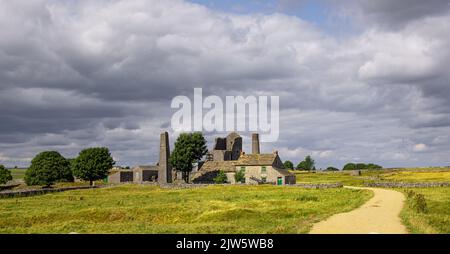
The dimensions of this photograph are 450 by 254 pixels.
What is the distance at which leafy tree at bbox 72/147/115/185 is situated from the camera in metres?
104

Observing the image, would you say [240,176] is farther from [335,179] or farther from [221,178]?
[335,179]

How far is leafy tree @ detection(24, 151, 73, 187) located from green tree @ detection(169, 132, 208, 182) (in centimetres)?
2506

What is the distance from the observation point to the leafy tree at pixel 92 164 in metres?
104

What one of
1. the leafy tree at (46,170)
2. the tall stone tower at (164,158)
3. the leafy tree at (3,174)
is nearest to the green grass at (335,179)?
the tall stone tower at (164,158)

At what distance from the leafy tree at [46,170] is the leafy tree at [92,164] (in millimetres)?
2630

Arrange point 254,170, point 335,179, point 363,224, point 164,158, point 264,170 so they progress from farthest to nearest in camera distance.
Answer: point 335,179, point 164,158, point 254,170, point 264,170, point 363,224

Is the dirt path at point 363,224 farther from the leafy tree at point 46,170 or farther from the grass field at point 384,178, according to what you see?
the leafy tree at point 46,170

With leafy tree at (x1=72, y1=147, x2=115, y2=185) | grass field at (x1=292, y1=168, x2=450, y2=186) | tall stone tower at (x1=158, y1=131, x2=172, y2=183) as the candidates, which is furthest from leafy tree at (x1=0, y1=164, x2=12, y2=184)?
grass field at (x1=292, y1=168, x2=450, y2=186)

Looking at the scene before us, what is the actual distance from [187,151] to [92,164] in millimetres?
22823

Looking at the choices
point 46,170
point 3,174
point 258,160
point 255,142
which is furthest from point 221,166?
point 3,174

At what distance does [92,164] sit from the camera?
10356 centimetres

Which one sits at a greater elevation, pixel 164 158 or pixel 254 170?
pixel 164 158
